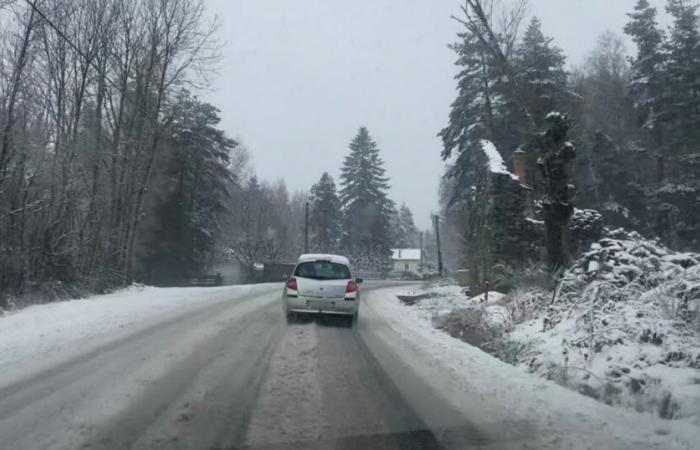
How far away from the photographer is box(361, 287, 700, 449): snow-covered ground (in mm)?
5297

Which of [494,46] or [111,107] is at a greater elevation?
[111,107]

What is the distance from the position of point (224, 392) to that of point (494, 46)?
11160mm

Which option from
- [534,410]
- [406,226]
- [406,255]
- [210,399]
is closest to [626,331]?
[534,410]

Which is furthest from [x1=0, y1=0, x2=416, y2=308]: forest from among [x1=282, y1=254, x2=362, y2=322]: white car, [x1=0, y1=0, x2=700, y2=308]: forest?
[x1=282, y1=254, x2=362, y2=322]: white car

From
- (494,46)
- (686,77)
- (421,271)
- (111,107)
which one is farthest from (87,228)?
(421,271)

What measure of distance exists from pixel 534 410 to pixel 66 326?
10.3 meters

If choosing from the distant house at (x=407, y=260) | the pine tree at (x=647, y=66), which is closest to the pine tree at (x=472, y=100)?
the pine tree at (x=647, y=66)

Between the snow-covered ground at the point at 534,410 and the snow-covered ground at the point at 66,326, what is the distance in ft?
18.3

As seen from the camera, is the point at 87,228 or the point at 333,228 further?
the point at 333,228

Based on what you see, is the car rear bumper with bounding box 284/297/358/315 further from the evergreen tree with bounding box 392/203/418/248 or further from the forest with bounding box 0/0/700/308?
the evergreen tree with bounding box 392/203/418/248

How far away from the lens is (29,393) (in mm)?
6926

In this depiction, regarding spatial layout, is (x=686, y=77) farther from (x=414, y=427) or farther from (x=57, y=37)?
(x=414, y=427)

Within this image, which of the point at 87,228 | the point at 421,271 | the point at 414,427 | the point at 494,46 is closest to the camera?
the point at 414,427

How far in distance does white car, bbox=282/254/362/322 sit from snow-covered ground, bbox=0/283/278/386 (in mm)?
3350
